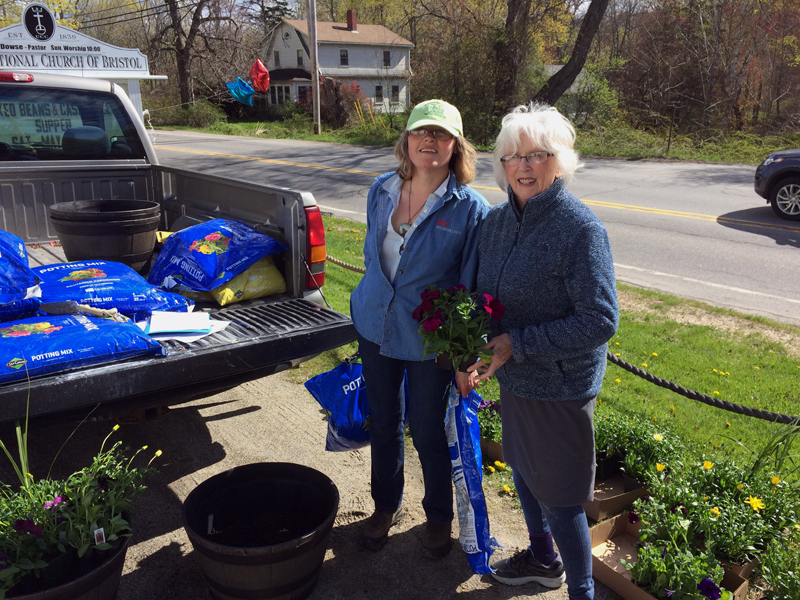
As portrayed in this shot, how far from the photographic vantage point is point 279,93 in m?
52.7

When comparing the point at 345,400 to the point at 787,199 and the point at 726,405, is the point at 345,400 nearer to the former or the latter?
the point at 726,405

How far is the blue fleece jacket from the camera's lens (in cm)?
208

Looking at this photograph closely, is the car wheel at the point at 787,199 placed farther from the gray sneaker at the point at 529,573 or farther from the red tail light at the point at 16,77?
the red tail light at the point at 16,77

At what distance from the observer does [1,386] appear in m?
2.38

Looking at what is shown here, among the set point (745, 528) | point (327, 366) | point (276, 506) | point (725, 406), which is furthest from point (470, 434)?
point (327, 366)

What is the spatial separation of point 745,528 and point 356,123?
3032cm

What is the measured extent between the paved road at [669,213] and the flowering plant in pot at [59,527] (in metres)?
6.06

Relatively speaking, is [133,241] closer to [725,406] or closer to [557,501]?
[557,501]

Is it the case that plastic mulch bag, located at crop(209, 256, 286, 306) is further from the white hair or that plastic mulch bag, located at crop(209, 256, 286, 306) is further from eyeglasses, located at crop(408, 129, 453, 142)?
the white hair

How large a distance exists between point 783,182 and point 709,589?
34.5ft

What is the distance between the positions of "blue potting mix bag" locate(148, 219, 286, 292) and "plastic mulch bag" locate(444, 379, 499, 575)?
1.43 metres

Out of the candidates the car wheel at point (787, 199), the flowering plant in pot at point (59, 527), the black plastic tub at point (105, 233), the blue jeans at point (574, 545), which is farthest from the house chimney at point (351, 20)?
the blue jeans at point (574, 545)

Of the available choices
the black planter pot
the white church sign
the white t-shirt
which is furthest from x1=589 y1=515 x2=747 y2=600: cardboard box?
the white church sign

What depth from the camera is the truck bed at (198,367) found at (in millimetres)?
2465
